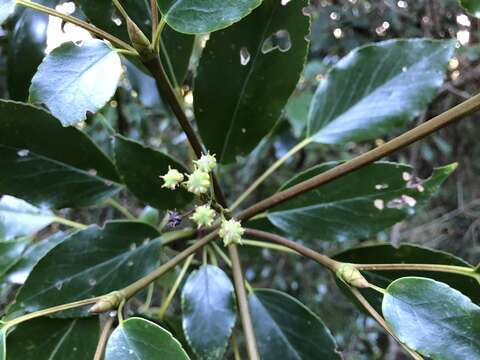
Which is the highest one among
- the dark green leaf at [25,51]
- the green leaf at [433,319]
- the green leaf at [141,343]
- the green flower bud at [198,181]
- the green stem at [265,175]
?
the dark green leaf at [25,51]

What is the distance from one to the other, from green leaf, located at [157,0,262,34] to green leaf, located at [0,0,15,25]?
132 millimetres

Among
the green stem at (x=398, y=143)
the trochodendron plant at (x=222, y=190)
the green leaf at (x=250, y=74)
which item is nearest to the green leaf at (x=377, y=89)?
the trochodendron plant at (x=222, y=190)

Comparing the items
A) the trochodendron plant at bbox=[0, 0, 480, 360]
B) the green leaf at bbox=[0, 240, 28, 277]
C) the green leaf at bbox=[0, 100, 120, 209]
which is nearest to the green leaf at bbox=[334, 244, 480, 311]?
the trochodendron plant at bbox=[0, 0, 480, 360]

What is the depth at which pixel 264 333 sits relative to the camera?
2.40 ft

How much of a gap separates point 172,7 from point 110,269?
356 mm

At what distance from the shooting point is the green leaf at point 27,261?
2.49 ft

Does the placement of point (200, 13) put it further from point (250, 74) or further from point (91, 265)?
point (91, 265)

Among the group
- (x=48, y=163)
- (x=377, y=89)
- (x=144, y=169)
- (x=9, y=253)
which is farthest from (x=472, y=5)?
(x=9, y=253)

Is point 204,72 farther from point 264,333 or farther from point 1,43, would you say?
point 1,43

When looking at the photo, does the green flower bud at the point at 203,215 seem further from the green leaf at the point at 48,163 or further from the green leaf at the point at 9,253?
the green leaf at the point at 9,253

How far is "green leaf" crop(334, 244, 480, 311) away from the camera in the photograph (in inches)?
23.2

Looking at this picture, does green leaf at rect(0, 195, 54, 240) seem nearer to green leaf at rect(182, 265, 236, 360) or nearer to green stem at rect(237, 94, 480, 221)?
green leaf at rect(182, 265, 236, 360)

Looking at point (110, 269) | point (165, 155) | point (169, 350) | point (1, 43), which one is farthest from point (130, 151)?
point (1, 43)

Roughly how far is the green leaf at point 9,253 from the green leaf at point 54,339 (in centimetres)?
14
